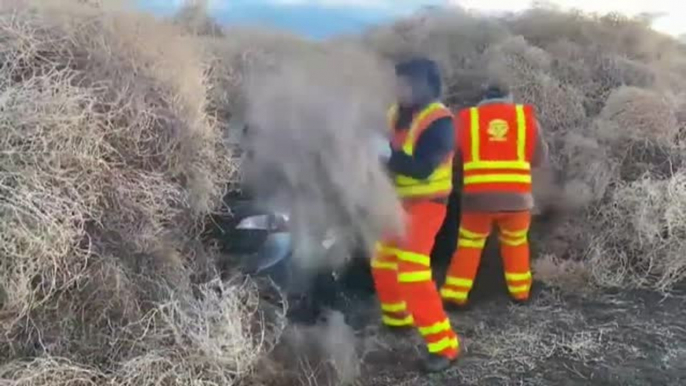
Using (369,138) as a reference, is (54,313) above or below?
below

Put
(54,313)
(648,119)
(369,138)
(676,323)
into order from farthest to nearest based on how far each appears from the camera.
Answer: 1. (648,119)
2. (676,323)
3. (369,138)
4. (54,313)

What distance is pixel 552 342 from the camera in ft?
19.6

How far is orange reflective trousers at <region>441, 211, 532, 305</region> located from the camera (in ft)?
21.8

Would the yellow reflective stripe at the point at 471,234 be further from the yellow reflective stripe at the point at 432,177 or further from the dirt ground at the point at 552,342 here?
the yellow reflective stripe at the point at 432,177

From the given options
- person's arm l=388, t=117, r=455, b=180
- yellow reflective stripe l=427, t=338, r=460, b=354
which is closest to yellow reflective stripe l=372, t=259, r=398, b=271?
yellow reflective stripe l=427, t=338, r=460, b=354

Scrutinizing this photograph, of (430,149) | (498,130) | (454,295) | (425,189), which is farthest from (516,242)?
(430,149)

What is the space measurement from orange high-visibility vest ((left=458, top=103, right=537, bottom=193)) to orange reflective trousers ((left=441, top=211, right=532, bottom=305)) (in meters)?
0.25

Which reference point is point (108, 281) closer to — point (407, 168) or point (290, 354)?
point (290, 354)

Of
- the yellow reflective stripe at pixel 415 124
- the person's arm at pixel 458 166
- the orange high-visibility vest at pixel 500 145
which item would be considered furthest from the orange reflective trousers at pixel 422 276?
the person's arm at pixel 458 166

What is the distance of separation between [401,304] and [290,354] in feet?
3.33

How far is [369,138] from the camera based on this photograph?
5754 mm

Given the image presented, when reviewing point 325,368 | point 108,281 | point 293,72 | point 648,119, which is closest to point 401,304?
point 325,368

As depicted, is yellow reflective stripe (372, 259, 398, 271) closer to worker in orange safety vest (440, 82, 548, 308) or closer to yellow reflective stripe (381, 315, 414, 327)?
yellow reflective stripe (381, 315, 414, 327)

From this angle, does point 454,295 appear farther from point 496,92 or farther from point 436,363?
point 496,92
